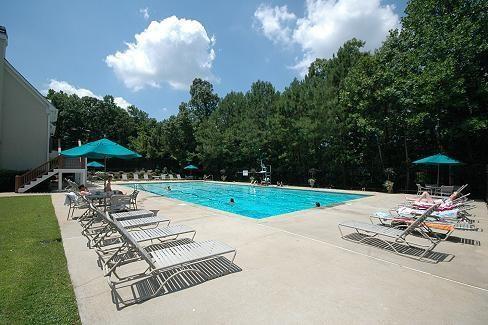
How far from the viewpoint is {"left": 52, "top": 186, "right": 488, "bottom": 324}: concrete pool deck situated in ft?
10.4

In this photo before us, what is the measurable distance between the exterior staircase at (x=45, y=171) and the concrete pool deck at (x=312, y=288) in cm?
1407

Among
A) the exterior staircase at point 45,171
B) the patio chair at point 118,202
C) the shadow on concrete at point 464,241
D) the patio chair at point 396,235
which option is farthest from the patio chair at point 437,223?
the exterior staircase at point 45,171

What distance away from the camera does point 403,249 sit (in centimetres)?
569

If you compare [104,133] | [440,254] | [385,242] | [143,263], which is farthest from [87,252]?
[104,133]

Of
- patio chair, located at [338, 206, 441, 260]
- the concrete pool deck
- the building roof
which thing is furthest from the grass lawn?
the building roof

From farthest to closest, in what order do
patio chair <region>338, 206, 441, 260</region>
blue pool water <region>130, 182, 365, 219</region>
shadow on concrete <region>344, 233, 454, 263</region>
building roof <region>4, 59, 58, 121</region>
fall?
building roof <region>4, 59, 58, 121</region>, blue pool water <region>130, 182, 365, 219</region>, patio chair <region>338, 206, 441, 260</region>, shadow on concrete <region>344, 233, 454, 263</region>

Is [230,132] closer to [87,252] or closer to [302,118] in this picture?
[302,118]

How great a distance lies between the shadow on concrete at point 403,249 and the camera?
5188mm

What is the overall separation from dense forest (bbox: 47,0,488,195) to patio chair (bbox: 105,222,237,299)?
16.8 meters

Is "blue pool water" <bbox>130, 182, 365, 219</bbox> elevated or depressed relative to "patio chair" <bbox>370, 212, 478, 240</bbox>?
depressed

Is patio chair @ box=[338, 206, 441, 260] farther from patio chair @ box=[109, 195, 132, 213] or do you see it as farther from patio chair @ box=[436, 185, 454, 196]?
patio chair @ box=[436, 185, 454, 196]

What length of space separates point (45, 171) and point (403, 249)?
68.8 feet

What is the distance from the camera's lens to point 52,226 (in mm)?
7449

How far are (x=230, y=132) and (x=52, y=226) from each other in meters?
26.1
